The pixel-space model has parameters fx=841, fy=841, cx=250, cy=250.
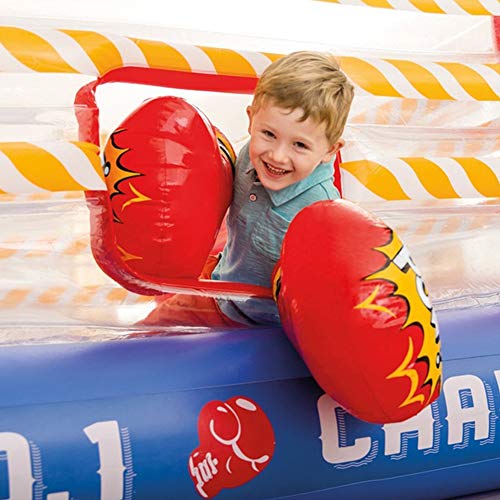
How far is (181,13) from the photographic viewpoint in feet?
4.53

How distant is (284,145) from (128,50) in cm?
30

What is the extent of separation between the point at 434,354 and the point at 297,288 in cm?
20

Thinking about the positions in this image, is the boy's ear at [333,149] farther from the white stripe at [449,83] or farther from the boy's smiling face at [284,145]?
the white stripe at [449,83]

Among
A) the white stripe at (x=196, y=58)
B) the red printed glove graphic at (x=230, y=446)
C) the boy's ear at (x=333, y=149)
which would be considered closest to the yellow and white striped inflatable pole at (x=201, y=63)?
the white stripe at (x=196, y=58)

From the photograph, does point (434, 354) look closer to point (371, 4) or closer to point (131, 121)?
point (131, 121)

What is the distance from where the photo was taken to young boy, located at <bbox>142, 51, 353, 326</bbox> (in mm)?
1149

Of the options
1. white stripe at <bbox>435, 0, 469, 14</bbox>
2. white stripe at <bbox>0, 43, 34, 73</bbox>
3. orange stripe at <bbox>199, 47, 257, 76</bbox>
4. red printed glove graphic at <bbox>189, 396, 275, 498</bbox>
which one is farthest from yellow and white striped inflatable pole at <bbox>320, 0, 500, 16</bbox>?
red printed glove graphic at <bbox>189, 396, 275, 498</bbox>

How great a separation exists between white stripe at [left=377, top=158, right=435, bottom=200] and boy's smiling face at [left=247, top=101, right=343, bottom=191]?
226 mm

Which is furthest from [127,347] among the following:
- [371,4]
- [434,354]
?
[371,4]

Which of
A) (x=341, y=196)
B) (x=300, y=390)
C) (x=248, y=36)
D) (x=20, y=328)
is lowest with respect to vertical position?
(x=300, y=390)

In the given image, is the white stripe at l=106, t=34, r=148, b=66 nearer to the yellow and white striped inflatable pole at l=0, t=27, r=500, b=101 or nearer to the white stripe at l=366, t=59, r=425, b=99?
the yellow and white striped inflatable pole at l=0, t=27, r=500, b=101

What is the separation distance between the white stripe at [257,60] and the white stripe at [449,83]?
321 mm

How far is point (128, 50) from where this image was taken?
1.28m

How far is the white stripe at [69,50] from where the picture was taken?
4.02 feet
